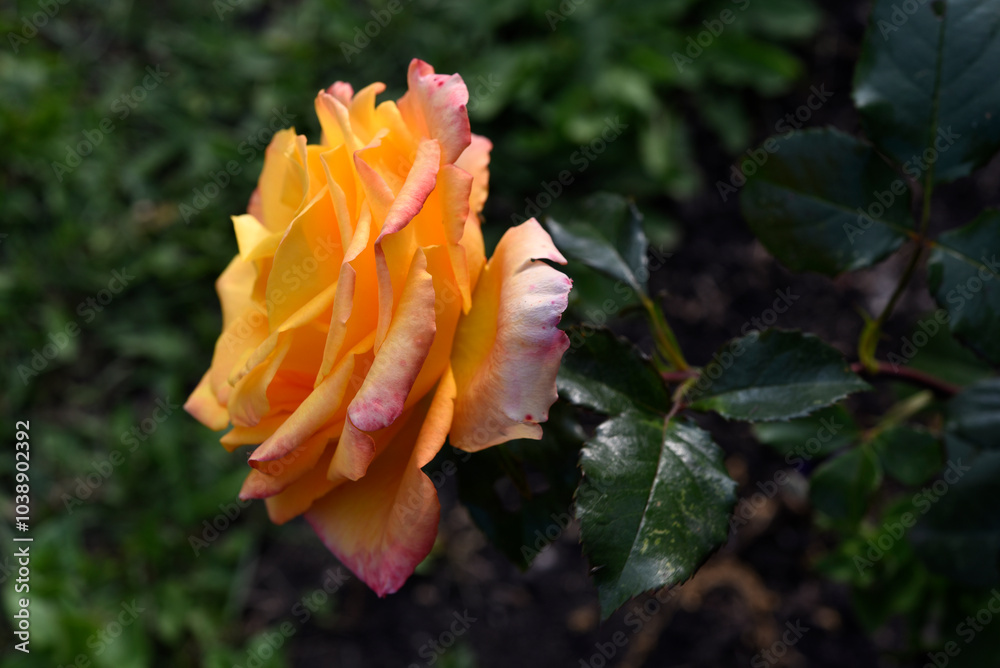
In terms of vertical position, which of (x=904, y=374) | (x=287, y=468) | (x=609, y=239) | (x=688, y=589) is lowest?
(x=688, y=589)

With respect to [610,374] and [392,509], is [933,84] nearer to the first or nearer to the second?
[610,374]

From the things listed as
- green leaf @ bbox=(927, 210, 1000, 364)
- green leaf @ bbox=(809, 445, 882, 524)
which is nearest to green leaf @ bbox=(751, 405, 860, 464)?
green leaf @ bbox=(809, 445, 882, 524)

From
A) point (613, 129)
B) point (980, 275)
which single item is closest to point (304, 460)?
point (980, 275)

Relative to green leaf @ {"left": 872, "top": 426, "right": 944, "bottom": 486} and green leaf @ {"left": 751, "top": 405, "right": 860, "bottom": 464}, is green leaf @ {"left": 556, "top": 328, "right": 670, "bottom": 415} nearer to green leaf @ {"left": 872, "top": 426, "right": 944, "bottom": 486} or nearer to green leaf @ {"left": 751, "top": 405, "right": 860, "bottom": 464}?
green leaf @ {"left": 751, "top": 405, "right": 860, "bottom": 464}

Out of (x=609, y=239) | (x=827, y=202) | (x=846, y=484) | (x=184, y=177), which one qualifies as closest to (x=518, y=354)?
(x=609, y=239)

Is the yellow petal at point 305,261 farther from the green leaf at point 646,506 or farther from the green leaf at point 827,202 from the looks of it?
the green leaf at point 827,202

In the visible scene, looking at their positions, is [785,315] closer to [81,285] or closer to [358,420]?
[358,420]
